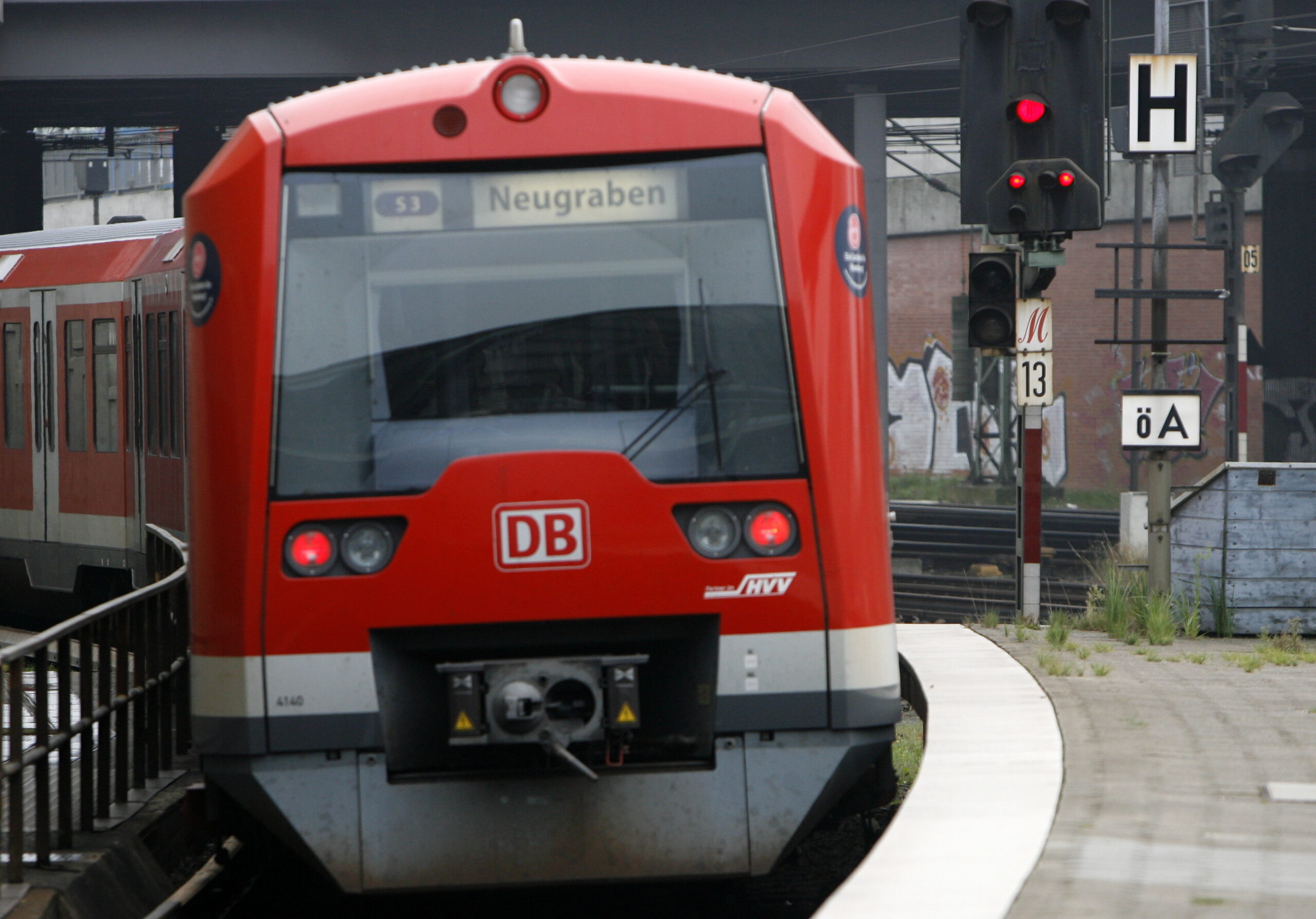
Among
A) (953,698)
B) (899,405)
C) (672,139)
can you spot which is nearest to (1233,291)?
(899,405)

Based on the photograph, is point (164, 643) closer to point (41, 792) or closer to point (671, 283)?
point (41, 792)

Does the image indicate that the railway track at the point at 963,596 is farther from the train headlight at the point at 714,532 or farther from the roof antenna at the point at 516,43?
the train headlight at the point at 714,532

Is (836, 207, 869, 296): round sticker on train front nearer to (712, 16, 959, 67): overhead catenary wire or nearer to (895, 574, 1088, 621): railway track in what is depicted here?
(895, 574, 1088, 621): railway track

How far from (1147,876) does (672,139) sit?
2.66 meters

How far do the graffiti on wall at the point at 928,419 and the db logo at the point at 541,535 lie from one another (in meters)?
35.3

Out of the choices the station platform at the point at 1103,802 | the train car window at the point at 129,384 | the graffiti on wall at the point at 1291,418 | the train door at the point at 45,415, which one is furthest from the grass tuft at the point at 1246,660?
the graffiti on wall at the point at 1291,418

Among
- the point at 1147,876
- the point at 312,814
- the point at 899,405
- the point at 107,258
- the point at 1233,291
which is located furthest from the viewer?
the point at 899,405

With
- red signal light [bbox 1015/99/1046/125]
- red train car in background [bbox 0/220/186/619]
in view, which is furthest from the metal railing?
red signal light [bbox 1015/99/1046/125]

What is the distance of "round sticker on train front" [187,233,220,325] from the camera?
18.0 ft

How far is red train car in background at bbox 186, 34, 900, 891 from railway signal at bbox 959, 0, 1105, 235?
226 inches

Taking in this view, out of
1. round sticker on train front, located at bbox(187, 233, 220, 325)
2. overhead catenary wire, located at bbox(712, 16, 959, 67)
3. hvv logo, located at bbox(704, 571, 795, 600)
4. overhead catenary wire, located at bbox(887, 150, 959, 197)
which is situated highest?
overhead catenary wire, located at bbox(712, 16, 959, 67)

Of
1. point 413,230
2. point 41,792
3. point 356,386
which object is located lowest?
point 41,792

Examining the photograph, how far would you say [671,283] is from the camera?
552 centimetres

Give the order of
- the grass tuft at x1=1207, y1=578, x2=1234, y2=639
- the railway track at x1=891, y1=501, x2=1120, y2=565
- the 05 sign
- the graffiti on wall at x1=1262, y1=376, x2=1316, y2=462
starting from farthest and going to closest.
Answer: the graffiti on wall at x1=1262, y1=376, x2=1316, y2=462 < the railway track at x1=891, y1=501, x2=1120, y2=565 < the grass tuft at x1=1207, y1=578, x2=1234, y2=639 < the 05 sign
